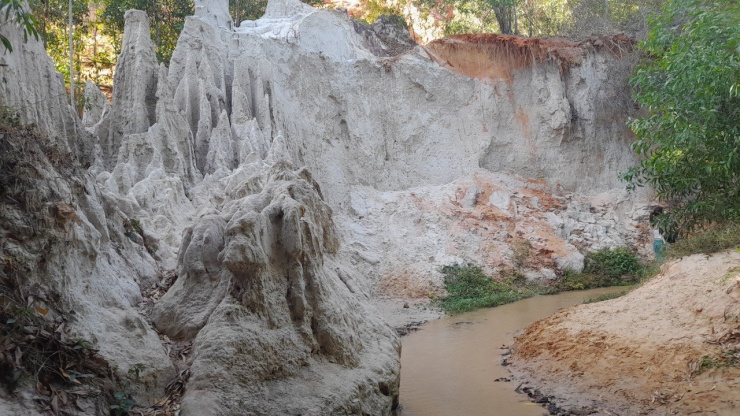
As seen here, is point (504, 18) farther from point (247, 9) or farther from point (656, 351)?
point (656, 351)

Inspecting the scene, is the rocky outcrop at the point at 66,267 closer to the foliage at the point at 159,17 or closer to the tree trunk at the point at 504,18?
the foliage at the point at 159,17

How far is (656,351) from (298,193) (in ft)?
16.8

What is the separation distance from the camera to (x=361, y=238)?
1914 centimetres

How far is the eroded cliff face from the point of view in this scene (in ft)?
17.0

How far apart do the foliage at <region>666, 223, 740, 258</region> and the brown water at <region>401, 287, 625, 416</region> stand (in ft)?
11.4

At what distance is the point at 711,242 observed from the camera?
9445mm

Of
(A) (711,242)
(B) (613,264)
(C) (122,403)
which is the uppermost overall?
(C) (122,403)

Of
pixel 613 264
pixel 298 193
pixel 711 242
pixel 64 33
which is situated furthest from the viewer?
pixel 64 33

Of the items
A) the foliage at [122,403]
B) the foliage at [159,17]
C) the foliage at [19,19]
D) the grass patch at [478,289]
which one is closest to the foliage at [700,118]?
Result: the grass patch at [478,289]

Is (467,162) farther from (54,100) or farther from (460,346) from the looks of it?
(54,100)

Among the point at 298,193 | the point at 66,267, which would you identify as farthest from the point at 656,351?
the point at 66,267

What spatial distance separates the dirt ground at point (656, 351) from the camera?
7.02m

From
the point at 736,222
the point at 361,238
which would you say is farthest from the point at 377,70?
the point at 736,222

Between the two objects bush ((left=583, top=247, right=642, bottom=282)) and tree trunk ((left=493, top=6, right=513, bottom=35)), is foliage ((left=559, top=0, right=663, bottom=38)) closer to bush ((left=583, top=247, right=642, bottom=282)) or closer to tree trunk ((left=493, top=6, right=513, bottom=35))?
tree trunk ((left=493, top=6, right=513, bottom=35))
